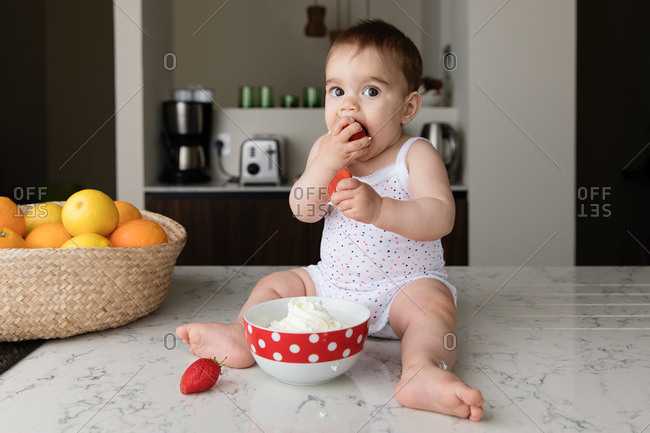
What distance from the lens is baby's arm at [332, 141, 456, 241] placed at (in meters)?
0.80

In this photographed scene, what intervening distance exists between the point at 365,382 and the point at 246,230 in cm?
199

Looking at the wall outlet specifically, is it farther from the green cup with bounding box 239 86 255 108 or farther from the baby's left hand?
the baby's left hand

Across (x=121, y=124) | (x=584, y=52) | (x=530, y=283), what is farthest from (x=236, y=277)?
(x=584, y=52)

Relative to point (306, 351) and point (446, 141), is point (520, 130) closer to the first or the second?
point (446, 141)

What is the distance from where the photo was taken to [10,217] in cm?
98

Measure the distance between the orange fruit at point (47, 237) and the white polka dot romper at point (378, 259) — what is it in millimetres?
387

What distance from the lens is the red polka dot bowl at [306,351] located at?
0.70 meters

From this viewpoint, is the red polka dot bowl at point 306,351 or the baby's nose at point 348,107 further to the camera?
the baby's nose at point 348,107

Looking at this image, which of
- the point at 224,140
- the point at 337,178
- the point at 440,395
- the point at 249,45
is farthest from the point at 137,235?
the point at 249,45

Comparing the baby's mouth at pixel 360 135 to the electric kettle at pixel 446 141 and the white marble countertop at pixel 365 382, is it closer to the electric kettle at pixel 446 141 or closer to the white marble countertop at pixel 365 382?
the white marble countertop at pixel 365 382

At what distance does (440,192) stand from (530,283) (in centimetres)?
40

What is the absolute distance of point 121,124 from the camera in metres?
2.73

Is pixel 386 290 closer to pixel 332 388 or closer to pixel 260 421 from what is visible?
pixel 332 388

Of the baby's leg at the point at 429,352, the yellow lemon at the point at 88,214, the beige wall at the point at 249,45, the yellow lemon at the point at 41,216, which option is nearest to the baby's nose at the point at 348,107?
the baby's leg at the point at 429,352
